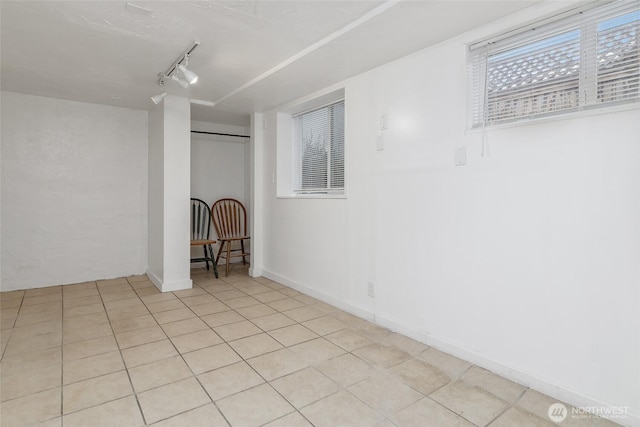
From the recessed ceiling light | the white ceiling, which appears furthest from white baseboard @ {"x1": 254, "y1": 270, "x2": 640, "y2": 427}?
the recessed ceiling light

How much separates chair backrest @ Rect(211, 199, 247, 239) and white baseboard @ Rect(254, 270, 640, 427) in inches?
100

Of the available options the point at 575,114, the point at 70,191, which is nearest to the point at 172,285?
the point at 70,191

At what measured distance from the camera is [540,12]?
70.0 inches

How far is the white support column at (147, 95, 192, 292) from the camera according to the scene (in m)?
3.70

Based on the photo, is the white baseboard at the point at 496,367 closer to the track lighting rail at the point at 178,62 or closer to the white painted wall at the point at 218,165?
the track lighting rail at the point at 178,62

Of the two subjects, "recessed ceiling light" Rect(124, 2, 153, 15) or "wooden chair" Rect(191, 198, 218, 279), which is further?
"wooden chair" Rect(191, 198, 218, 279)

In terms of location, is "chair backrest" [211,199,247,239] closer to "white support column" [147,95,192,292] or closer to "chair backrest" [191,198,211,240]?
"chair backrest" [191,198,211,240]

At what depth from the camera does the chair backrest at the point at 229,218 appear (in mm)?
5078

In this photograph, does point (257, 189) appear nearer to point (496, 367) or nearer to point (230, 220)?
point (230, 220)

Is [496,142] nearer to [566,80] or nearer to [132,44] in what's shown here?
[566,80]

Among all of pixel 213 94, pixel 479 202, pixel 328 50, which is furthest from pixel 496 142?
pixel 213 94

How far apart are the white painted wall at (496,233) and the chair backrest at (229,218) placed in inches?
97.5

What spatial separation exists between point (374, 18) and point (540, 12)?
90 centimetres

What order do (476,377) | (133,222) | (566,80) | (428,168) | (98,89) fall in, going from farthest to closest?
1. (133,222)
2. (98,89)
3. (428,168)
4. (476,377)
5. (566,80)
